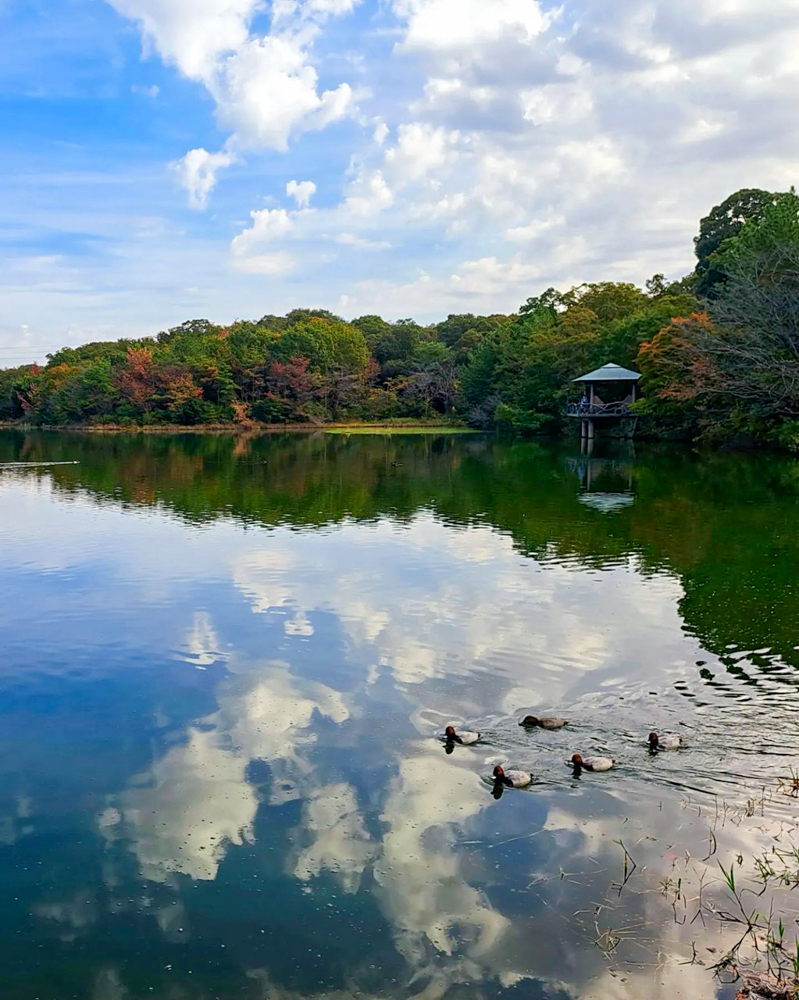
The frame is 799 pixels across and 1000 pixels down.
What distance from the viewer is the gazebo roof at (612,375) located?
38.9 metres

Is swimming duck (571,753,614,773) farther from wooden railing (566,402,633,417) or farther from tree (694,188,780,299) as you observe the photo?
tree (694,188,780,299)

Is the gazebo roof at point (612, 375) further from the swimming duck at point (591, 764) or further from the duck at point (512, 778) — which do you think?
the duck at point (512, 778)

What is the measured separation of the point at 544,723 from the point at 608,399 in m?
38.2

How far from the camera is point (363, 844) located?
5.66m

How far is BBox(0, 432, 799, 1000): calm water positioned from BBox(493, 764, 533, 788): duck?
0.26ft

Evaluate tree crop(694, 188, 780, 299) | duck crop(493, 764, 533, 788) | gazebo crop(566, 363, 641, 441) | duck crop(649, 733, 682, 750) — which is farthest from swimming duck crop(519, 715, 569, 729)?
tree crop(694, 188, 780, 299)

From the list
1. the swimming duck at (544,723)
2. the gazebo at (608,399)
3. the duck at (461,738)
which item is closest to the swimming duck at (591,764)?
the swimming duck at (544,723)

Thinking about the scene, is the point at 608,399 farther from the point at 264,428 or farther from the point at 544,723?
the point at 544,723

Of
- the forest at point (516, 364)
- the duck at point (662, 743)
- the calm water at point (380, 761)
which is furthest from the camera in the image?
the forest at point (516, 364)

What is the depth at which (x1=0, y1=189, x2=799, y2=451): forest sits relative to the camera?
26.4 metres

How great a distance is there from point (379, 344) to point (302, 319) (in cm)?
1714

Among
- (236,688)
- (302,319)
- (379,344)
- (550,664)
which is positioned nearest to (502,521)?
(550,664)

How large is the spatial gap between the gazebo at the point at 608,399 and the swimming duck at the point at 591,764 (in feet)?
111

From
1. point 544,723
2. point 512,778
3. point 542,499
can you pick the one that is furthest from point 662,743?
point 542,499
